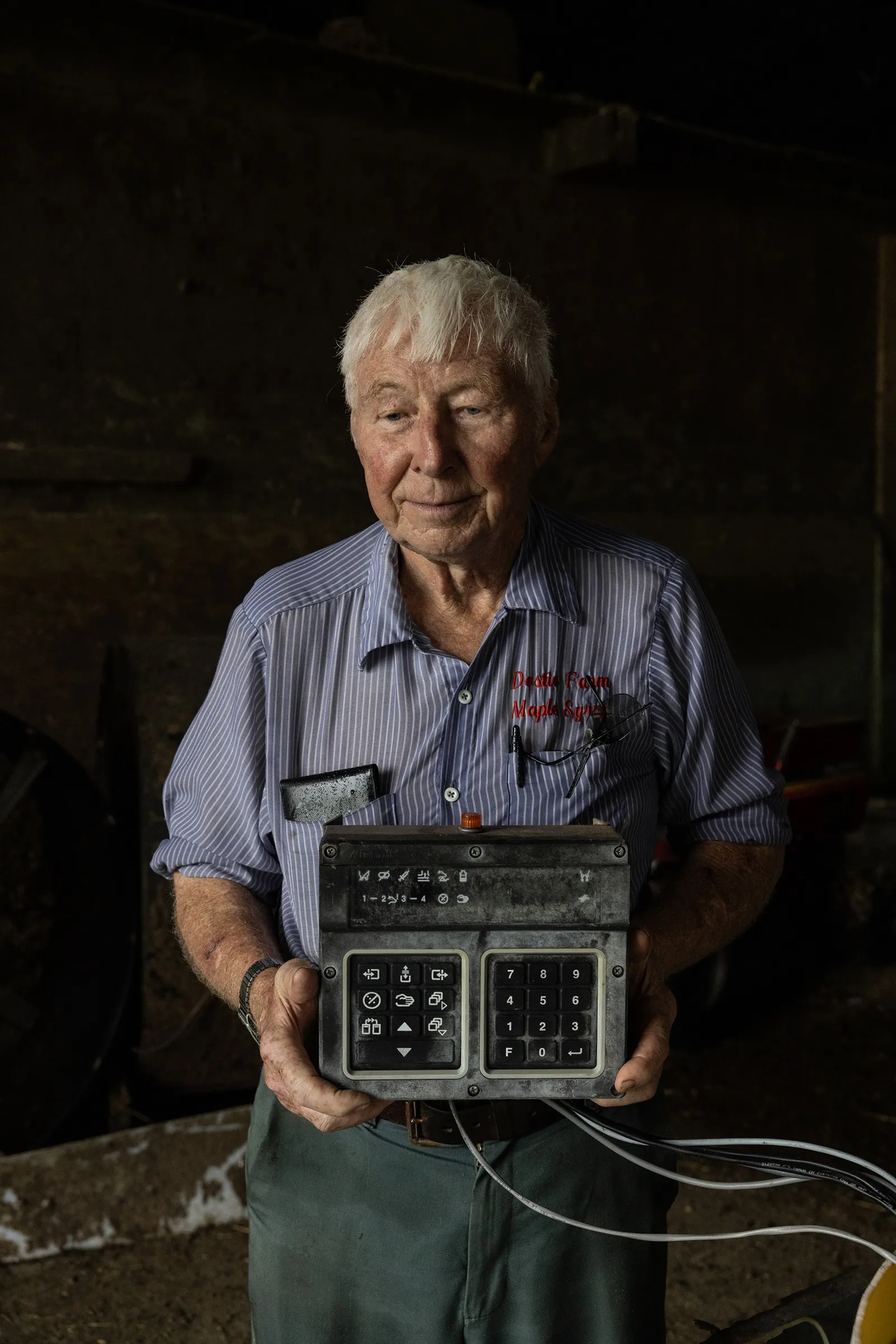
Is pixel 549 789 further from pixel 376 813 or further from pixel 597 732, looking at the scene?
pixel 376 813

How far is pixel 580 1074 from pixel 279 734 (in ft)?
1.72

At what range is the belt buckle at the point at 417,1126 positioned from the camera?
1.31 meters

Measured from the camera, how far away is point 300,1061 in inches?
43.7

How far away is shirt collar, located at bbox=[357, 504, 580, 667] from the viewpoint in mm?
1406

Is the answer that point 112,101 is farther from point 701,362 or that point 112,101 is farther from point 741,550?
point 741,550

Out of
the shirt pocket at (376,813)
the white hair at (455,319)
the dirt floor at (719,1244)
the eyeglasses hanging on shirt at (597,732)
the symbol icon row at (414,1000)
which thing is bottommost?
the dirt floor at (719,1244)

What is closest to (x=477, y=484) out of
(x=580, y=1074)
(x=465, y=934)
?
(x=465, y=934)

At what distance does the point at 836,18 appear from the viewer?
5.00m

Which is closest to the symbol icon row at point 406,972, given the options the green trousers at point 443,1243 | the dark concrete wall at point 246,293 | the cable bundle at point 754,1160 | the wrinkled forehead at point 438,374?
the cable bundle at point 754,1160

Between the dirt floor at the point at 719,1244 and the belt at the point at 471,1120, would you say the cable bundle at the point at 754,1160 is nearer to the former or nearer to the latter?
the belt at the point at 471,1120

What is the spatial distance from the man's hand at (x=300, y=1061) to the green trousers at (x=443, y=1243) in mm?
290

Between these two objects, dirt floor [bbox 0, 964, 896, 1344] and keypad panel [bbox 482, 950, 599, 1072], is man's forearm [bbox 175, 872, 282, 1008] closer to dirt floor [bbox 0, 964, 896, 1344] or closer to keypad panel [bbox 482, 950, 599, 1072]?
keypad panel [bbox 482, 950, 599, 1072]

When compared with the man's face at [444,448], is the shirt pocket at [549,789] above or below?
below

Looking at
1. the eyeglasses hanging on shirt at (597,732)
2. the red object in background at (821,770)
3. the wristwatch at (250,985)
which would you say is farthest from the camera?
the red object in background at (821,770)
